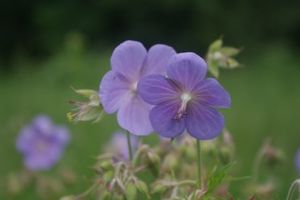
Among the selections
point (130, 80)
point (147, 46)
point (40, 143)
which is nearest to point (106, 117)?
point (40, 143)

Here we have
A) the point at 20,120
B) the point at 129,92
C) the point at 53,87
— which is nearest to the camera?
the point at 129,92

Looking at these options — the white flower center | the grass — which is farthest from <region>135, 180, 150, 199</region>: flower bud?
the grass

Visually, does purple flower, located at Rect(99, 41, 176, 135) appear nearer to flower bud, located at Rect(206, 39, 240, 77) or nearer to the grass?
flower bud, located at Rect(206, 39, 240, 77)

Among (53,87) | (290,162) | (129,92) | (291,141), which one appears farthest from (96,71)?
(129,92)

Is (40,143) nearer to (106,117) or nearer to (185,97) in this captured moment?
(185,97)

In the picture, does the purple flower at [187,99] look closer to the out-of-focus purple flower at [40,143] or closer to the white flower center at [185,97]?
the white flower center at [185,97]

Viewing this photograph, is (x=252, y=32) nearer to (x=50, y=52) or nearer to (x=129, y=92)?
(x=50, y=52)

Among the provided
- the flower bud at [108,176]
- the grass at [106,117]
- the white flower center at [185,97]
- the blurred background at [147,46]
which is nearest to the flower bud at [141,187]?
the flower bud at [108,176]
